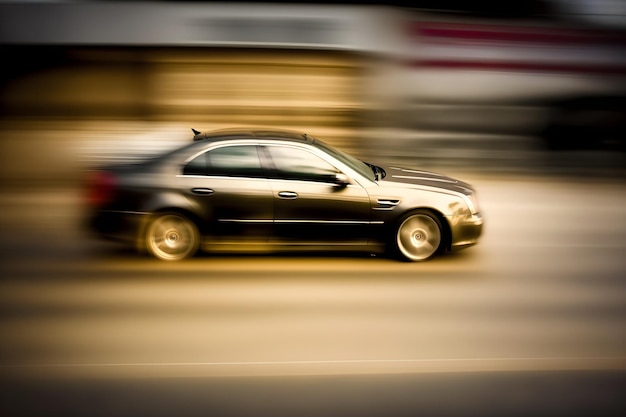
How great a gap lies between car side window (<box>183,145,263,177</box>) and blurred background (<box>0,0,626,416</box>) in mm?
889

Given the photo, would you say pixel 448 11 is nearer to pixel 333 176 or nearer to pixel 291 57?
pixel 291 57

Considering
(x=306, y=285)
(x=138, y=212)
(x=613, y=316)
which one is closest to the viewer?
(x=613, y=316)

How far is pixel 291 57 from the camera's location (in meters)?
13.4

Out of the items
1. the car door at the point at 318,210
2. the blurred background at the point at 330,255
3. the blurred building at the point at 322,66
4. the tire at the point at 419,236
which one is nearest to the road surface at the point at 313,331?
the blurred background at the point at 330,255

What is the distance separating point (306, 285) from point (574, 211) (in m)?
5.51

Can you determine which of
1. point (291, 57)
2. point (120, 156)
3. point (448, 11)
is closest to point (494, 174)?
point (448, 11)

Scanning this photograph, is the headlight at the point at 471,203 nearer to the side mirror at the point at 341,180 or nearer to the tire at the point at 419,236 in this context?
the tire at the point at 419,236

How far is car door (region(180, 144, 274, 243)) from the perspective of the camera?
6.72 m

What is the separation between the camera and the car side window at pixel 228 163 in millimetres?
6797

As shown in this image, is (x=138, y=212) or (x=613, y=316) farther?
(x=138, y=212)

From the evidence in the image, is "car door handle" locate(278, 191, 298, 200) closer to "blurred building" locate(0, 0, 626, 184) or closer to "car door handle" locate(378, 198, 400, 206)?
"car door handle" locate(378, 198, 400, 206)

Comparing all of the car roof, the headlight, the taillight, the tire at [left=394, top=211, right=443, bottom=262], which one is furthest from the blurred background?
the car roof

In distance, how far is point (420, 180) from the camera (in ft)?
23.3

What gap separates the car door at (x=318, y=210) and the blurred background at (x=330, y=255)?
Answer: 0.92 ft
